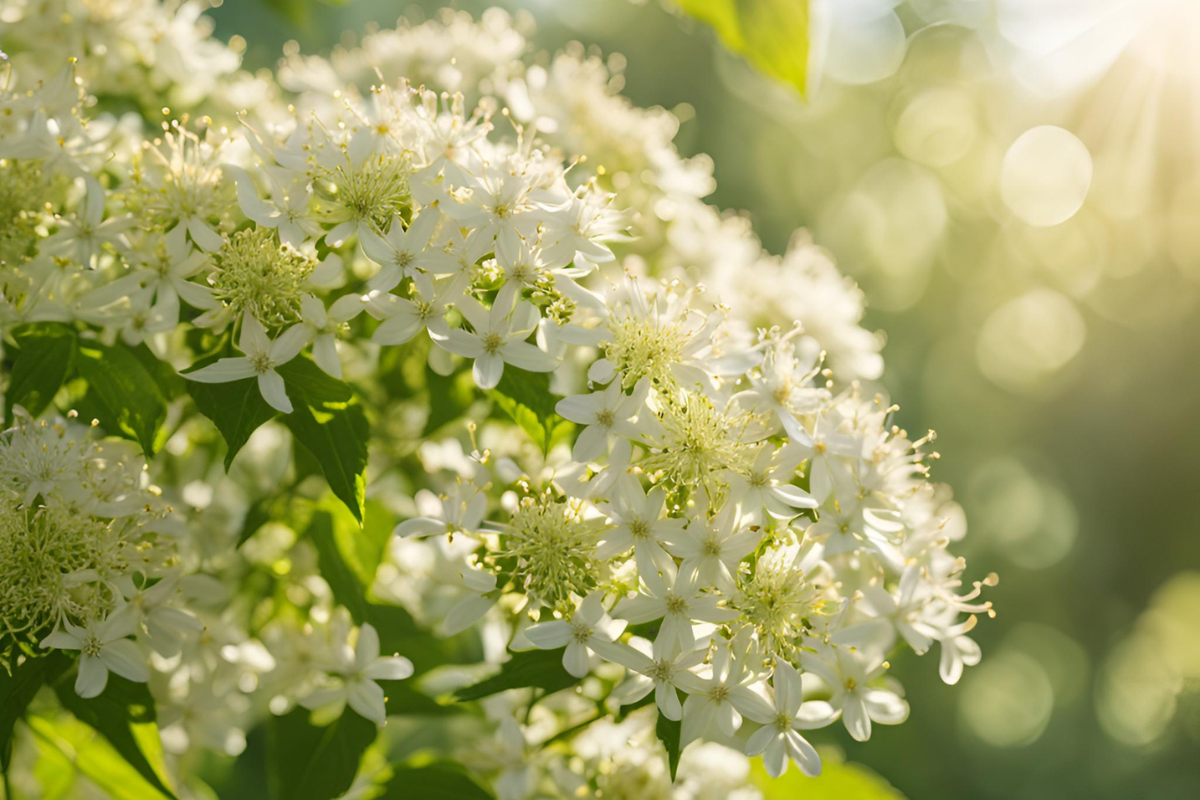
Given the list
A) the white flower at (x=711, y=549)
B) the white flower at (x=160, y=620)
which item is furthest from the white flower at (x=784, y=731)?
the white flower at (x=160, y=620)

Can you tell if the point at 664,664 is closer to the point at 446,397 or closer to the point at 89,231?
the point at 446,397

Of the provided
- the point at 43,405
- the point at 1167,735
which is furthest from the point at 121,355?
the point at 1167,735

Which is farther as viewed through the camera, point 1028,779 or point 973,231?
point 973,231

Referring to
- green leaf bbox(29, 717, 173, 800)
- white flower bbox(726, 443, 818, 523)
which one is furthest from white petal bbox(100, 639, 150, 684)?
white flower bbox(726, 443, 818, 523)

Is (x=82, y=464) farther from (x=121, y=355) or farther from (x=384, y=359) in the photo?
(x=384, y=359)

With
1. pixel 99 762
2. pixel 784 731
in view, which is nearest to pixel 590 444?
pixel 784 731

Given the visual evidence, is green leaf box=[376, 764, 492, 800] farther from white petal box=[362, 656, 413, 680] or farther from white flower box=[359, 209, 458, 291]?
white flower box=[359, 209, 458, 291]

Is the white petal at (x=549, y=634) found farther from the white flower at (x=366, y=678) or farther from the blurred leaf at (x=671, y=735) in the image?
the white flower at (x=366, y=678)
